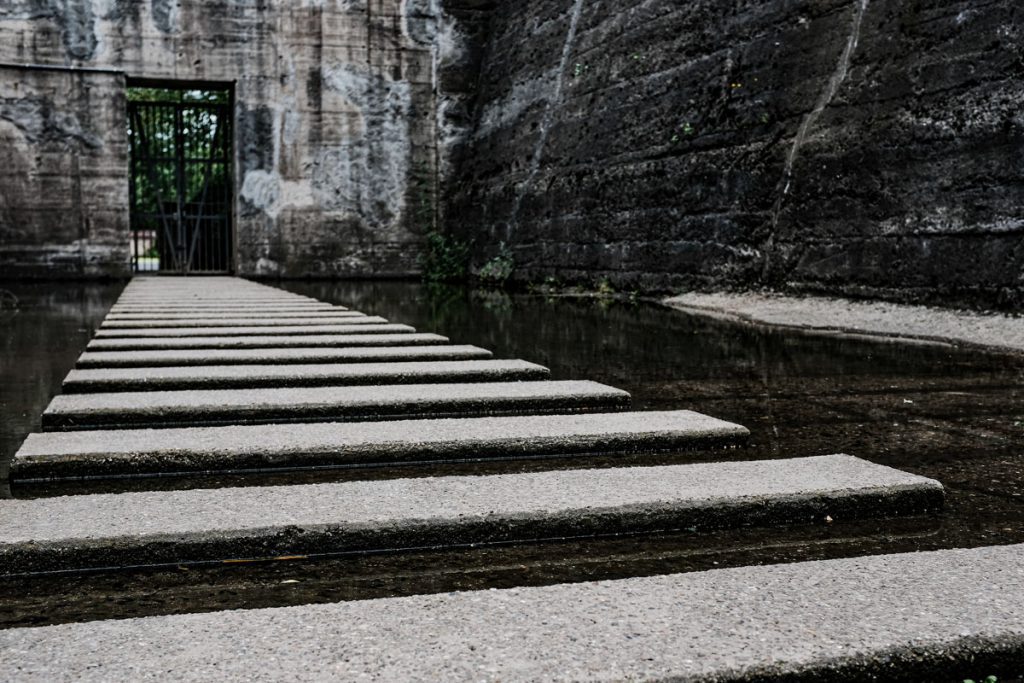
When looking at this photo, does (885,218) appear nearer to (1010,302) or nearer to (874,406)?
(1010,302)

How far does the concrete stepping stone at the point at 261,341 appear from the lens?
133 inches

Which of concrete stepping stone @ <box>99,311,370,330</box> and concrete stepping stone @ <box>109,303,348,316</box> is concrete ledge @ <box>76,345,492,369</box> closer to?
concrete stepping stone @ <box>99,311,370,330</box>

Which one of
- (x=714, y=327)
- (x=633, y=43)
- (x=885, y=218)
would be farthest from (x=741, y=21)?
(x=714, y=327)

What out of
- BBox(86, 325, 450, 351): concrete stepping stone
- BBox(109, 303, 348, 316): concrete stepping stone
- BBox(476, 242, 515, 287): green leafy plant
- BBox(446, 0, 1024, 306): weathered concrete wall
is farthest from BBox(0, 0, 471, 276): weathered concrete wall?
BBox(86, 325, 450, 351): concrete stepping stone

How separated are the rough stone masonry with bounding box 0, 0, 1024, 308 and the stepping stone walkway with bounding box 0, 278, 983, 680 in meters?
3.26

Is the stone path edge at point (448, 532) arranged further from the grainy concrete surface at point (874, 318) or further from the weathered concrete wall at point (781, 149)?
the weathered concrete wall at point (781, 149)

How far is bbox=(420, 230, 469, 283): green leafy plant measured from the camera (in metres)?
11.5

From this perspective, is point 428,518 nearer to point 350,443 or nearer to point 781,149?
point 350,443

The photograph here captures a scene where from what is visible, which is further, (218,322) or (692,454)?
(218,322)

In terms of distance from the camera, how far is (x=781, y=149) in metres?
6.02

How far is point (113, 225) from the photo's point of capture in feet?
36.1

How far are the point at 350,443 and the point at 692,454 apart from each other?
2.12ft

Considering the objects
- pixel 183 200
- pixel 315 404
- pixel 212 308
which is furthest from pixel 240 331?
pixel 183 200

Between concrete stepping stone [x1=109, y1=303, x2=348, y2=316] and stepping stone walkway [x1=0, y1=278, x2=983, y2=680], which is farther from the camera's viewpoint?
concrete stepping stone [x1=109, y1=303, x2=348, y2=316]
